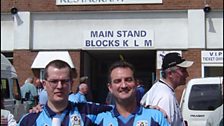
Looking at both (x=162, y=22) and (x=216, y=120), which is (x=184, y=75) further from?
(x=162, y=22)

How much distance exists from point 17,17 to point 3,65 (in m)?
10.1

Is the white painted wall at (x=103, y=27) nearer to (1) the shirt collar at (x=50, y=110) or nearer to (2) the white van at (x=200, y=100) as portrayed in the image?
(2) the white van at (x=200, y=100)

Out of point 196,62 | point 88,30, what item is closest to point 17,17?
point 88,30

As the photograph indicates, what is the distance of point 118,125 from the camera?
4.02 m

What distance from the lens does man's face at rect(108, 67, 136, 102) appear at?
12.9 feet

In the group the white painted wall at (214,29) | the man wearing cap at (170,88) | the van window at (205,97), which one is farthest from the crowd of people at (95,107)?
the white painted wall at (214,29)

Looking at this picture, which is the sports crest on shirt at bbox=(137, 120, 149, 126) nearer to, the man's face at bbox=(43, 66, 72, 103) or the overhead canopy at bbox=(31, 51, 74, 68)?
the man's face at bbox=(43, 66, 72, 103)

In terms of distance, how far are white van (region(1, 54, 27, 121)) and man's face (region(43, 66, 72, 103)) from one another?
8091 mm

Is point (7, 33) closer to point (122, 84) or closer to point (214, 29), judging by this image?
point (214, 29)

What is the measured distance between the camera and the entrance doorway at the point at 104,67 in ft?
76.7

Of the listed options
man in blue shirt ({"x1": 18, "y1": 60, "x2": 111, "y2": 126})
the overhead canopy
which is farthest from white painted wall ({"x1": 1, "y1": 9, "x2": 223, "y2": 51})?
man in blue shirt ({"x1": 18, "y1": 60, "x2": 111, "y2": 126})

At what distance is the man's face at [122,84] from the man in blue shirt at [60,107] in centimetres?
37

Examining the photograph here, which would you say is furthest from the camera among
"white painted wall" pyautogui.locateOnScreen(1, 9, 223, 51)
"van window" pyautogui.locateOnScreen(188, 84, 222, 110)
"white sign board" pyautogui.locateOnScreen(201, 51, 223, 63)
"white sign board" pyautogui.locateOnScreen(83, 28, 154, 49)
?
"white sign board" pyautogui.locateOnScreen(83, 28, 154, 49)

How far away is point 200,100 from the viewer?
1062 centimetres
